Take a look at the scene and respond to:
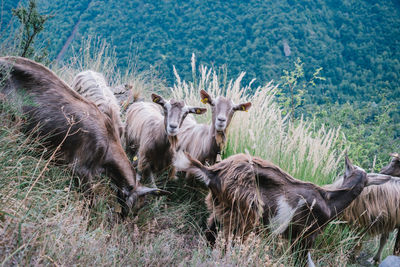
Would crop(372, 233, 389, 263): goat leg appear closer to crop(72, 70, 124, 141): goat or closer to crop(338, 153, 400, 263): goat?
crop(338, 153, 400, 263): goat

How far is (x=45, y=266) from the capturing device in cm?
193

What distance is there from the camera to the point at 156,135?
4.85 meters

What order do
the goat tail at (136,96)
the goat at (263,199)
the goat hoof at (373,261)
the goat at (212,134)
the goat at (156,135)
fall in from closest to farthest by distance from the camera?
the goat at (263,199) → the goat at (156,135) → the goat at (212,134) → the goat hoof at (373,261) → the goat tail at (136,96)

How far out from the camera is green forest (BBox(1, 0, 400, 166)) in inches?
520

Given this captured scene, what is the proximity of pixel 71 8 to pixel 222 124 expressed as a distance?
11.5 m

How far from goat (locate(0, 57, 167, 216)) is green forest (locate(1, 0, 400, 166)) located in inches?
325

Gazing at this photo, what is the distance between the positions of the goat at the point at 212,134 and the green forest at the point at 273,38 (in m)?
7.42

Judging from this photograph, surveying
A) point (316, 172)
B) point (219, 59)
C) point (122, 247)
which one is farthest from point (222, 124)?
point (219, 59)

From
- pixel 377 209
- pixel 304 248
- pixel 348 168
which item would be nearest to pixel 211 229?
pixel 304 248

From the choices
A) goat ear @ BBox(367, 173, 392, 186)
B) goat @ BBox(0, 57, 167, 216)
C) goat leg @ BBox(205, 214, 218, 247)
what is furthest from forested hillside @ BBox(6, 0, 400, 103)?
goat ear @ BBox(367, 173, 392, 186)

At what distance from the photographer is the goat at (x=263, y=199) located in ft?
11.6

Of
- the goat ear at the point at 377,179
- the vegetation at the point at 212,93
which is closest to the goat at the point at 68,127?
the vegetation at the point at 212,93

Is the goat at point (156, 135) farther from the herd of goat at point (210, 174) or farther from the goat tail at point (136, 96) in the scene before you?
the goat tail at point (136, 96)

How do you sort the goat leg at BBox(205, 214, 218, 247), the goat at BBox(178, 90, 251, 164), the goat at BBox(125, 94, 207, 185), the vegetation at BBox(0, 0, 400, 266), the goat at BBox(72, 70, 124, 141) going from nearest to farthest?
the vegetation at BBox(0, 0, 400, 266) < the goat leg at BBox(205, 214, 218, 247) < the goat at BBox(125, 94, 207, 185) < the goat at BBox(178, 90, 251, 164) < the goat at BBox(72, 70, 124, 141)
